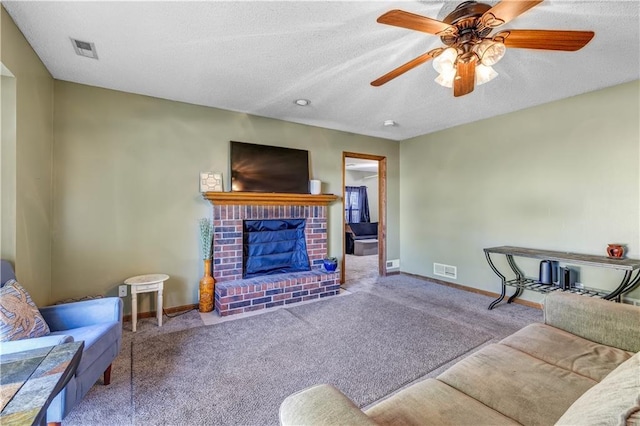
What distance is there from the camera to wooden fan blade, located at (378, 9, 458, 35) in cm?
142

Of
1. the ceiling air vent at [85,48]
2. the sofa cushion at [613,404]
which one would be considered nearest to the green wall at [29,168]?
the ceiling air vent at [85,48]

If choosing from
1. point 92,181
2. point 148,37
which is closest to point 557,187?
point 148,37

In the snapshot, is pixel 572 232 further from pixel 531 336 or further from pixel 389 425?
pixel 389 425

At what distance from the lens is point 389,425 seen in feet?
3.48

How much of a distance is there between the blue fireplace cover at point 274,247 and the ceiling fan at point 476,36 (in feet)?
8.91

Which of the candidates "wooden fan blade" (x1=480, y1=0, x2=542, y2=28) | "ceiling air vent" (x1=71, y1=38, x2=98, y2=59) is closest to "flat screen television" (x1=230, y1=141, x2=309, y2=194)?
"ceiling air vent" (x1=71, y1=38, x2=98, y2=59)

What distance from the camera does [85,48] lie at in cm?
230

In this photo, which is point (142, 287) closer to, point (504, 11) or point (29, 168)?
point (29, 168)

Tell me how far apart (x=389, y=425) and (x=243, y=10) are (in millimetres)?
2309

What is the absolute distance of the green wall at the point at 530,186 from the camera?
3.01 meters

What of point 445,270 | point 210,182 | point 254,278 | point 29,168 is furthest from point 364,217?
point 29,168

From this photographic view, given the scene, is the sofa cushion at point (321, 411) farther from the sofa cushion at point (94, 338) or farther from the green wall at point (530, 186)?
the green wall at point (530, 186)

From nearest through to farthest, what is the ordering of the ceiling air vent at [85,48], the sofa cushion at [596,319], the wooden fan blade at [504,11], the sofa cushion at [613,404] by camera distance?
the sofa cushion at [613,404]
the wooden fan blade at [504,11]
the sofa cushion at [596,319]
the ceiling air vent at [85,48]

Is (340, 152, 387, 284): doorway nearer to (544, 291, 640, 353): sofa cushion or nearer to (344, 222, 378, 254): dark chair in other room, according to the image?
(344, 222, 378, 254): dark chair in other room
